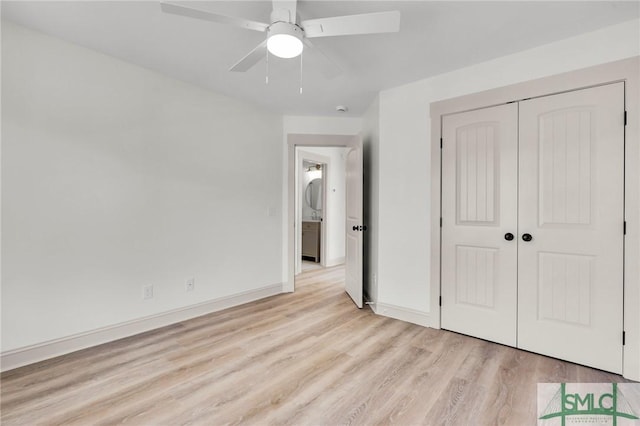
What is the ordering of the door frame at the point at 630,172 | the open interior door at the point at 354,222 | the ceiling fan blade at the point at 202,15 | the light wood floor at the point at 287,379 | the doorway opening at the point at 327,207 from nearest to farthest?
1. the ceiling fan blade at the point at 202,15
2. the light wood floor at the point at 287,379
3. the door frame at the point at 630,172
4. the open interior door at the point at 354,222
5. the doorway opening at the point at 327,207

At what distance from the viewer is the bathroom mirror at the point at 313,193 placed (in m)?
6.90

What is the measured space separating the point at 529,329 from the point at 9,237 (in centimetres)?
382

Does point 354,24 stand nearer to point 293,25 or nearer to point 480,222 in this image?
point 293,25

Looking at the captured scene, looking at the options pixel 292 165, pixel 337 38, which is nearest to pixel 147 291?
pixel 292 165

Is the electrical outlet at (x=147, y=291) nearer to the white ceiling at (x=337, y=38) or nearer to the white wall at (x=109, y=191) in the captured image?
the white wall at (x=109, y=191)

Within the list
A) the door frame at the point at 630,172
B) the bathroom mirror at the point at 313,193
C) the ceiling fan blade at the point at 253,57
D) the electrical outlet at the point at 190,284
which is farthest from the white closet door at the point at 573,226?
the bathroom mirror at the point at 313,193

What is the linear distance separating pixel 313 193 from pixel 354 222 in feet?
11.6

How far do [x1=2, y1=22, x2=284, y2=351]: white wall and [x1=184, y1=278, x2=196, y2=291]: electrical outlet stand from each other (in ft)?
0.14

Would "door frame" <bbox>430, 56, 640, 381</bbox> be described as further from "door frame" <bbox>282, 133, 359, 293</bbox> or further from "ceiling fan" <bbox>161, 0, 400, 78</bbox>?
"door frame" <bbox>282, 133, 359, 293</bbox>

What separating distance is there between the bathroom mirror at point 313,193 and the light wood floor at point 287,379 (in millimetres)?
4280

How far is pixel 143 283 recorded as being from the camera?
8.79ft

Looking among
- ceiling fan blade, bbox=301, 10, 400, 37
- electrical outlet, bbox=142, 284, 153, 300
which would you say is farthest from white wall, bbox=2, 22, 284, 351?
ceiling fan blade, bbox=301, 10, 400, 37

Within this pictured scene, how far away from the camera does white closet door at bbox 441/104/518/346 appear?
2400mm

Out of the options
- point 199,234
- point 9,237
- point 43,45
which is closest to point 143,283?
point 199,234
